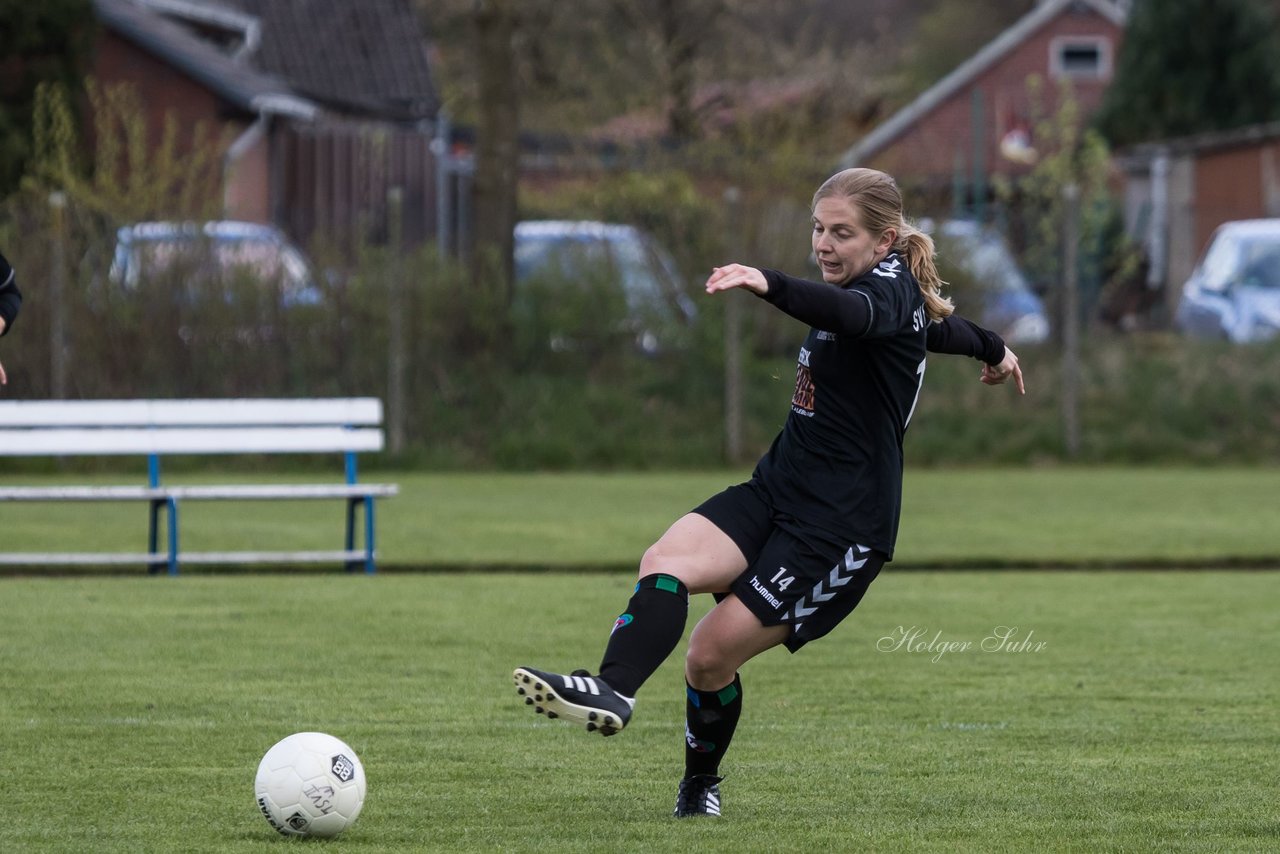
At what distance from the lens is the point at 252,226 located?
1869 centimetres

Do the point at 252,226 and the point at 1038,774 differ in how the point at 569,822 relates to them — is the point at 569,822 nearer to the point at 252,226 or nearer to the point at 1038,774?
the point at 1038,774

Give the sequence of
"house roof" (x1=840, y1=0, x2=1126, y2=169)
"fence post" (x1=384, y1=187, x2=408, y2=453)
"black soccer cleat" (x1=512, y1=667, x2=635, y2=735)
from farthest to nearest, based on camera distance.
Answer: "house roof" (x1=840, y1=0, x2=1126, y2=169), "fence post" (x1=384, y1=187, x2=408, y2=453), "black soccer cleat" (x1=512, y1=667, x2=635, y2=735)

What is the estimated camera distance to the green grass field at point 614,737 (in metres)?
5.24

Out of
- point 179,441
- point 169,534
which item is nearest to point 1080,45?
point 179,441

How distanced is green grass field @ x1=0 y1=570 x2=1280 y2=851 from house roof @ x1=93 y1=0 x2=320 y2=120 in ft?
59.4

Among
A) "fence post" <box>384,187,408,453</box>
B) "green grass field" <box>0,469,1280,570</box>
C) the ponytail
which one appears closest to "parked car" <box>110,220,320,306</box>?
"fence post" <box>384,187,408,453</box>

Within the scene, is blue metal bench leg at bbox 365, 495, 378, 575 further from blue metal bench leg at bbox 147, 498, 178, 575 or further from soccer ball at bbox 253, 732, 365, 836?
soccer ball at bbox 253, 732, 365, 836

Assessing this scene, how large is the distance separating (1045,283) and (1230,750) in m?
13.3

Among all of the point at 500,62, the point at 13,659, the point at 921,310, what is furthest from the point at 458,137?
the point at 921,310

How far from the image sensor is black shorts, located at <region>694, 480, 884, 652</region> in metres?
5.11

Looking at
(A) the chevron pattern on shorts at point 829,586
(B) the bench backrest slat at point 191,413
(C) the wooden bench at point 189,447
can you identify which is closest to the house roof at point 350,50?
(B) the bench backrest slat at point 191,413

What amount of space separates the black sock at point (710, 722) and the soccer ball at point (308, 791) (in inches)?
37.0

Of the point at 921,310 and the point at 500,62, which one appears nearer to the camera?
the point at 921,310

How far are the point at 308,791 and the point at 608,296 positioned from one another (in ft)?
46.3
